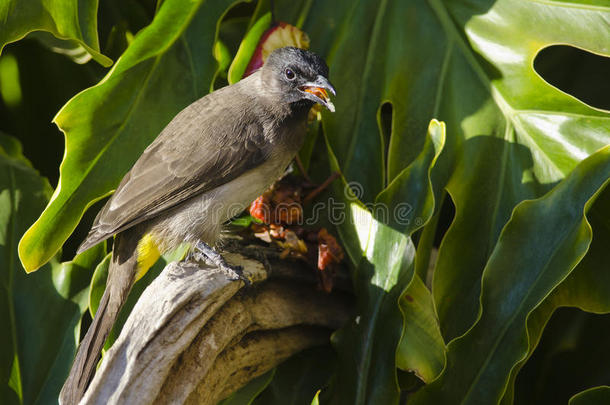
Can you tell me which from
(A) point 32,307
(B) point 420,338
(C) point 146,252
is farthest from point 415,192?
(A) point 32,307

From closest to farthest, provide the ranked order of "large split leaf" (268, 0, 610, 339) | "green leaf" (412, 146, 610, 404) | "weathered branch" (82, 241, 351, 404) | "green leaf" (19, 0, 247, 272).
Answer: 1. "weathered branch" (82, 241, 351, 404)
2. "green leaf" (412, 146, 610, 404)
3. "green leaf" (19, 0, 247, 272)
4. "large split leaf" (268, 0, 610, 339)

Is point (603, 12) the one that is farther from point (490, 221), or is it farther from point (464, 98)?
point (490, 221)

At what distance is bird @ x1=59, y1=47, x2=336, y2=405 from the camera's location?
185cm

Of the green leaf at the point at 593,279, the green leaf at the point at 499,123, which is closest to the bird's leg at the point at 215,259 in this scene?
the green leaf at the point at 499,123

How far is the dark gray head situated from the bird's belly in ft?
0.66

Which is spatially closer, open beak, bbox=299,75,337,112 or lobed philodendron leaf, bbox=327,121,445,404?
lobed philodendron leaf, bbox=327,121,445,404

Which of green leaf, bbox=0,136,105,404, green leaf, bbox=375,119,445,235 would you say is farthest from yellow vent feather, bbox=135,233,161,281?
green leaf, bbox=375,119,445,235

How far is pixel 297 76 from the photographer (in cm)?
198

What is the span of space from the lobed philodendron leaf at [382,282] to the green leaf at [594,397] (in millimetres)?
448

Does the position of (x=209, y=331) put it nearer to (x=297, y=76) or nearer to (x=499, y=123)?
(x=297, y=76)

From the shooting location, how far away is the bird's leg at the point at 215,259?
1789mm

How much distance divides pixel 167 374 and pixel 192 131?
0.69 meters

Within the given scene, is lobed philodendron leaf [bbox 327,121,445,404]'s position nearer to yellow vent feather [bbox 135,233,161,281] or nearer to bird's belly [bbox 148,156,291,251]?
bird's belly [bbox 148,156,291,251]

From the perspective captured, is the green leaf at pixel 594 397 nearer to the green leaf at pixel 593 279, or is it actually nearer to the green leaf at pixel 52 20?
the green leaf at pixel 593 279
